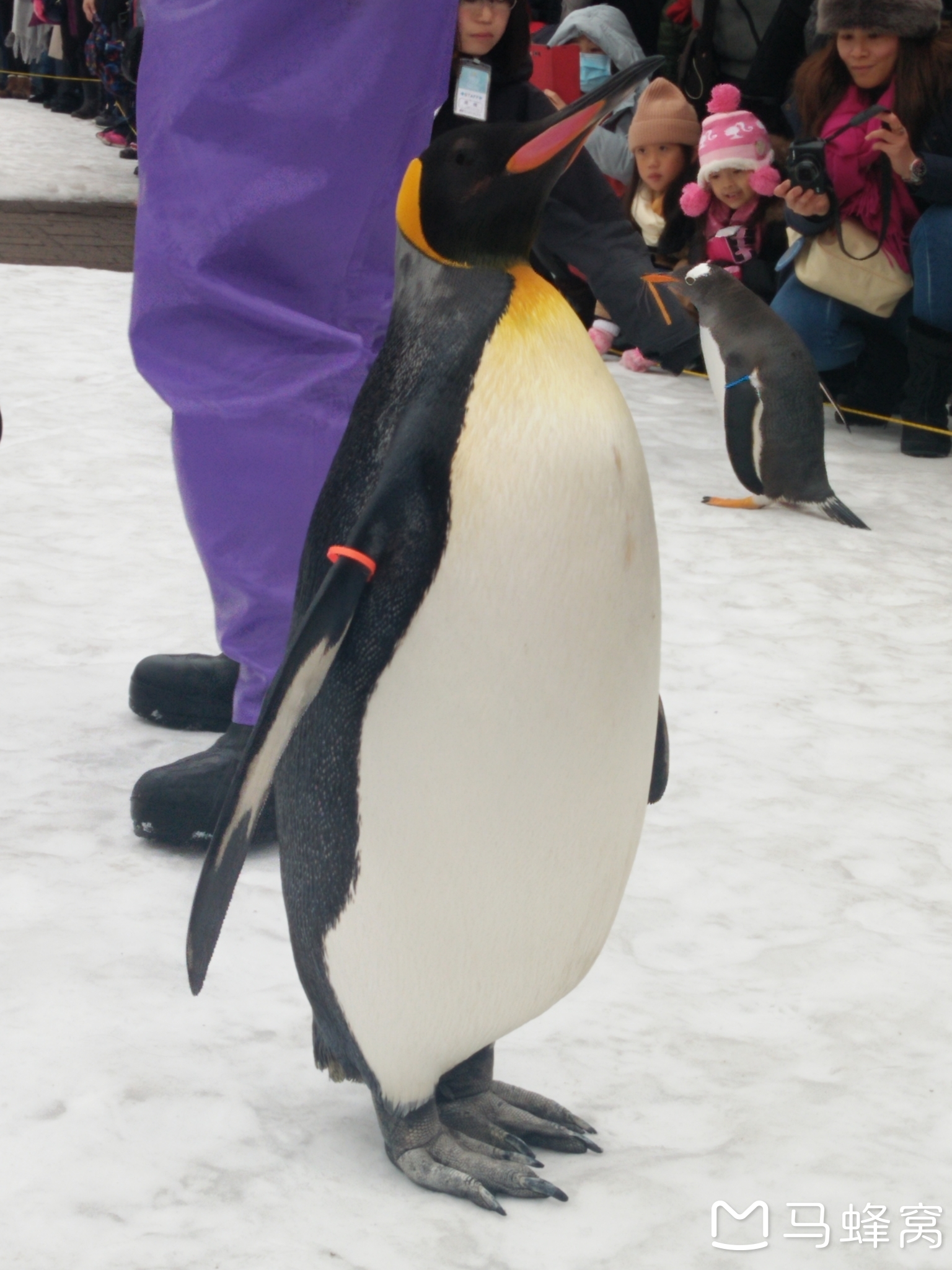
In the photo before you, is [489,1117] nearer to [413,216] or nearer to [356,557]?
[356,557]

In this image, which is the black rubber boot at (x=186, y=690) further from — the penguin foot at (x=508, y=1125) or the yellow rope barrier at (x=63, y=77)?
the yellow rope barrier at (x=63, y=77)

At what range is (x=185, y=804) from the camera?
4.63 feet

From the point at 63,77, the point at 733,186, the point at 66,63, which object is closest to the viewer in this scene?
the point at 733,186

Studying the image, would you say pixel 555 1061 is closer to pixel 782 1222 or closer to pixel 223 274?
pixel 782 1222

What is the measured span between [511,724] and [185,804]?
2.10 ft

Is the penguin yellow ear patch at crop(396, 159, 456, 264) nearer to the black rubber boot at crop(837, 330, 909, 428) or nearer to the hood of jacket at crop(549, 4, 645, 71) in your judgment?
the black rubber boot at crop(837, 330, 909, 428)

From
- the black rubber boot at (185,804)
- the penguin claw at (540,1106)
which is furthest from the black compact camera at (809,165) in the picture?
the penguin claw at (540,1106)

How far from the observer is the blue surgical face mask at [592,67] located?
4.95 m

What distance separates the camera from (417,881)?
902 millimetres

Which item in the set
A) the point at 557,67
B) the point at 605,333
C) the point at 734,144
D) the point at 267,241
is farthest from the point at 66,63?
the point at 267,241

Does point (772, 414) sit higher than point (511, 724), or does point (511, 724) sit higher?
point (511, 724)

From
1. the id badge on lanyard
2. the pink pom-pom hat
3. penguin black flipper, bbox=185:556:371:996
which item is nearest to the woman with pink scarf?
the pink pom-pom hat

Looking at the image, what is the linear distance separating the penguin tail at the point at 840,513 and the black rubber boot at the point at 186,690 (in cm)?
159

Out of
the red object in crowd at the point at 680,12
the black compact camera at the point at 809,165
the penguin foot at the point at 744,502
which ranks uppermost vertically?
the red object in crowd at the point at 680,12
